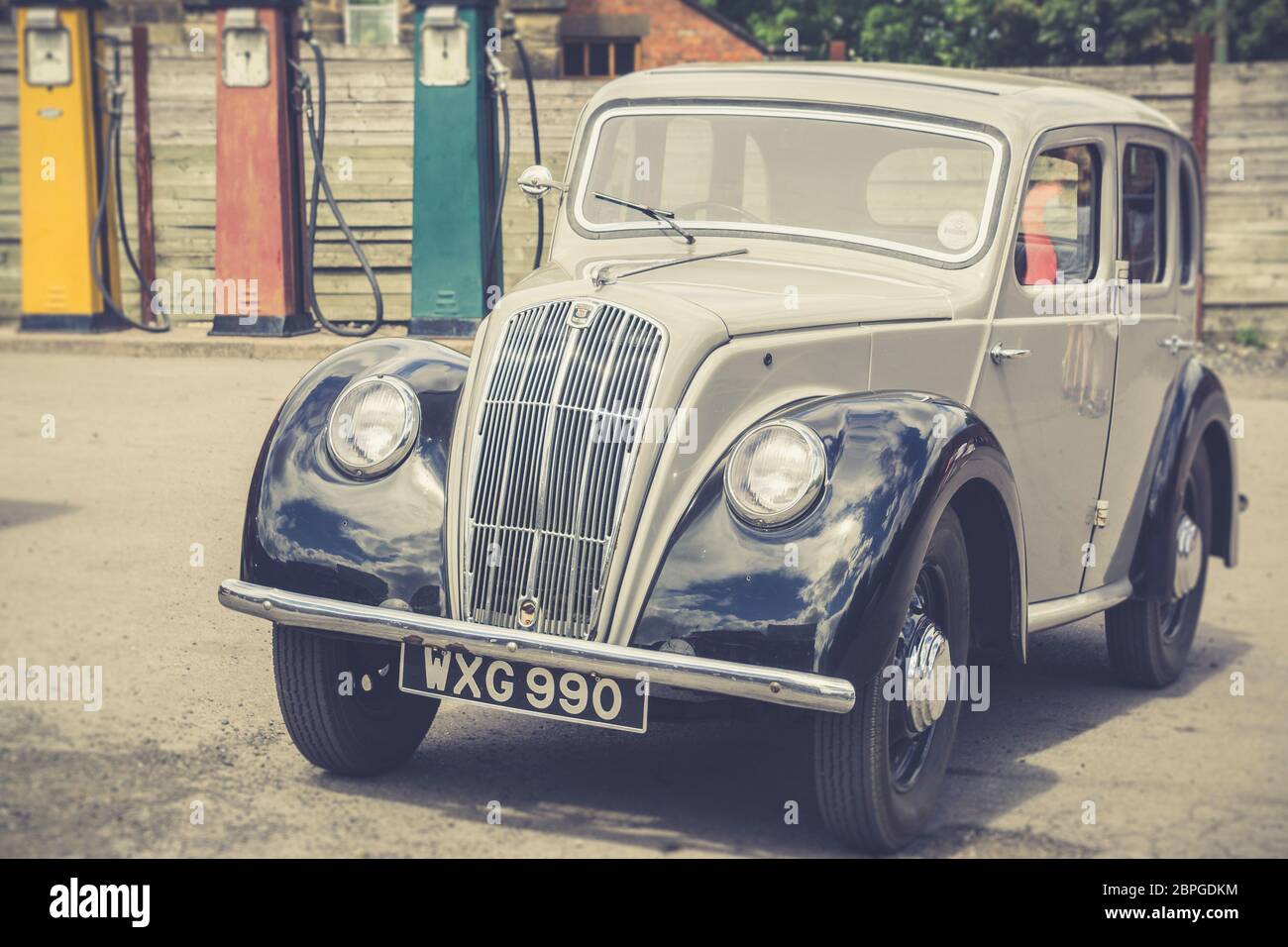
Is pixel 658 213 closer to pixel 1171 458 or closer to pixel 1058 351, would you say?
pixel 1058 351

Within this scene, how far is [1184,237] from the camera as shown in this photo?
6.32 m

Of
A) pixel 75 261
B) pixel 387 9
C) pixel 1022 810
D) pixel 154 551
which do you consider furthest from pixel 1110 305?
pixel 387 9

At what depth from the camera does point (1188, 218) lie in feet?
20.9

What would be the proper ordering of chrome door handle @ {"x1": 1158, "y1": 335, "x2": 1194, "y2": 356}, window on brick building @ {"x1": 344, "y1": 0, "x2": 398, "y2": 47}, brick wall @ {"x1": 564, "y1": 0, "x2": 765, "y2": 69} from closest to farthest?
chrome door handle @ {"x1": 1158, "y1": 335, "x2": 1194, "y2": 356}, window on brick building @ {"x1": 344, "y1": 0, "x2": 398, "y2": 47}, brick wall @ {"x1": 564, "y1": 0, "x2": 765, "y2": 69}

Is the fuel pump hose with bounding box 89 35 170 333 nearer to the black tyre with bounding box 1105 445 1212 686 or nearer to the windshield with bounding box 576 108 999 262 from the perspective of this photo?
the windshield with bounding box 576 108 999 262

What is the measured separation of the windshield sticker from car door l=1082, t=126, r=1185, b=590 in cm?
84

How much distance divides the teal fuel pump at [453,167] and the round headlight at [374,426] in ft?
21.5

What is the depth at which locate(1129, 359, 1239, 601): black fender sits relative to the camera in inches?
229

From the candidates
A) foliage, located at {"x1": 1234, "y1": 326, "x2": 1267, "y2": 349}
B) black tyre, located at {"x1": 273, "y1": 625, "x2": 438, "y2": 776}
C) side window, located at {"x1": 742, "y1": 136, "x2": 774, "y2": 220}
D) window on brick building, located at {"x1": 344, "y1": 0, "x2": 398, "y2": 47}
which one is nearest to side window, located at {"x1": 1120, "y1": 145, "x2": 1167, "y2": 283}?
side window, located at {"x1": 742, "y1": 136, "x2": 774, "y2": 220}

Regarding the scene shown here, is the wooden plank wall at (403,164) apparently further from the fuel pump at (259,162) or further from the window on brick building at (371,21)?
the window on brick building at (371,21)

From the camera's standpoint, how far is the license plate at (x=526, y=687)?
3926 mm

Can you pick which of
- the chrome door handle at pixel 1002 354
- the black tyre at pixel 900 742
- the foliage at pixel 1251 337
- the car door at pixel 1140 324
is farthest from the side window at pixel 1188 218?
the foliage at pixel 1251 337
